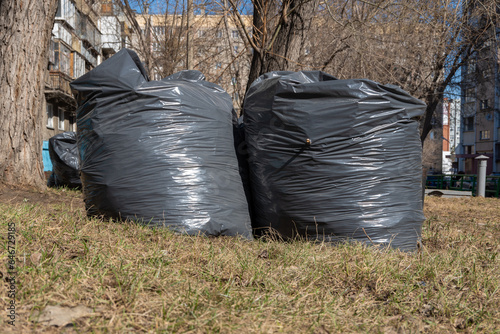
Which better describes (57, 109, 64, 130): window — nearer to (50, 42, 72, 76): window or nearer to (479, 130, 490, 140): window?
(50, 42, 72, 76): window

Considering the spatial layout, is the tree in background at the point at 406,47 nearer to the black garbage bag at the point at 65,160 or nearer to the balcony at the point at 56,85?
the black garbage bag at the point at 65,160

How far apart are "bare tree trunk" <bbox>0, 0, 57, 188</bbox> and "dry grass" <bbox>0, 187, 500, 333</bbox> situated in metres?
2.75

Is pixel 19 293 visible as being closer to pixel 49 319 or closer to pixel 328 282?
pixel 49 319

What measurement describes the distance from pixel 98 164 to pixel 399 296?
78.9 inches

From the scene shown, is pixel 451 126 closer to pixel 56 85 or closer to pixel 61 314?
pixel 56 85

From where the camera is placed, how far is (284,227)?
9.93ft

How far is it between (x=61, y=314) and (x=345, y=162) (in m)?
1.90

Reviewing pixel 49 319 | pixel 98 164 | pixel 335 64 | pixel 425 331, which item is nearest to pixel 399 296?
pixel 425 331

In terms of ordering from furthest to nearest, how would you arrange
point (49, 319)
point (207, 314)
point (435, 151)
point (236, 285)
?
point (435, 151) < point (236, 285) < point (207, 314) < point (49, 319)

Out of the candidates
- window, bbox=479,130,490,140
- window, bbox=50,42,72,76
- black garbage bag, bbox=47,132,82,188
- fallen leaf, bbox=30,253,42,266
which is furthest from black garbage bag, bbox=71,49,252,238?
window, bbox=479,130,490,140

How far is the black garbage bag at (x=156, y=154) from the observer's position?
288 cm

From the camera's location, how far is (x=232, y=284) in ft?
6.27

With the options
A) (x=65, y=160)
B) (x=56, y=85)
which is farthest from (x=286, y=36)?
(x=56, y=85)

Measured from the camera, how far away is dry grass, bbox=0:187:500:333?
5.21 feet
